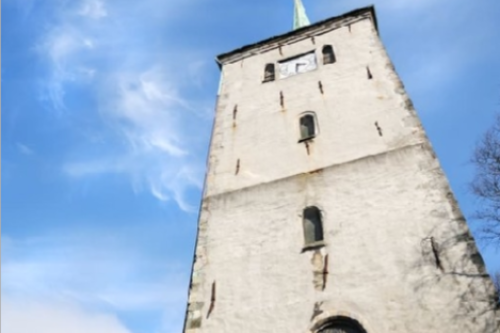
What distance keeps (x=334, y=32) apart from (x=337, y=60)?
2128 mm

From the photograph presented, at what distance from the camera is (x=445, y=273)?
824cm

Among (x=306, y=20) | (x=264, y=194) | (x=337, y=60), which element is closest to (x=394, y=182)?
(x=264, y=194)

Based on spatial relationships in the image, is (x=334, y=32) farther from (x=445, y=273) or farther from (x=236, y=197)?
(x=445, y=273)

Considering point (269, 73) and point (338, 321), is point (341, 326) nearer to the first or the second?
point (338, 321)

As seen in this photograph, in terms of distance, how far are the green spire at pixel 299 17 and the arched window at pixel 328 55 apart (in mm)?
6931

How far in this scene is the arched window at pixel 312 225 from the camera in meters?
9.95

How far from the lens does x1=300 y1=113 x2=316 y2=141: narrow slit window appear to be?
12438mm

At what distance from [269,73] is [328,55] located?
6.36 ft

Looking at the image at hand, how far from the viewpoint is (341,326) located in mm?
8445

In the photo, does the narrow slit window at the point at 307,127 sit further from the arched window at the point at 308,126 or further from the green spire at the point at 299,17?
the green spire at the point at 299,17

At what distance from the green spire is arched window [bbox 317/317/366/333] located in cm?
1644

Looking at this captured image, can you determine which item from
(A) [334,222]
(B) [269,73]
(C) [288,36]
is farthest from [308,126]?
(C) [288,36]

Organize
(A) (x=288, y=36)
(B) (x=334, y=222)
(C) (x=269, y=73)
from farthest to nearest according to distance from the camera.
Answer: (A) (x=288, y=36) → (C) (x=269, y=73) → (B) (x=334, y=222)

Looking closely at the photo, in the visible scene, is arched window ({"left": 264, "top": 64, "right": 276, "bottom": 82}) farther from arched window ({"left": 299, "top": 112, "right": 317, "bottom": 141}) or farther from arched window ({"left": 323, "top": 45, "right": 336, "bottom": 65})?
arched window ({"left": 299, "top": 112, "right": 317, "bottom": 141})
